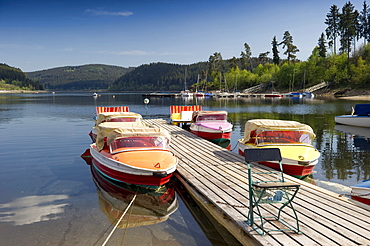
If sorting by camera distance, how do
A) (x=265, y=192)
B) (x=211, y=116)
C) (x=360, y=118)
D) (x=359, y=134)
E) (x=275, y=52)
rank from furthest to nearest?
(x=275, y=52)
(x=360, y=118)
(x=359, y=134)
(x=211, y=116)
(x=265, y=192)

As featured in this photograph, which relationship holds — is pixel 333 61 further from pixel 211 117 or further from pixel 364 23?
pixel 211 117

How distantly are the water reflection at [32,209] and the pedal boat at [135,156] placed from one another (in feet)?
8.00

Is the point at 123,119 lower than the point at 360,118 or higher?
higher

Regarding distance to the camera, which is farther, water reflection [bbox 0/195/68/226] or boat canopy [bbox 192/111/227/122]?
boat canopy [bbox 192/111/227/122]

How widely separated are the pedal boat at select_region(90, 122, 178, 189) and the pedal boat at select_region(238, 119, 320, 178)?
15.6 ft

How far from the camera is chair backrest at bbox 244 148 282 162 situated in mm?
8141

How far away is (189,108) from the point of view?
36344mm

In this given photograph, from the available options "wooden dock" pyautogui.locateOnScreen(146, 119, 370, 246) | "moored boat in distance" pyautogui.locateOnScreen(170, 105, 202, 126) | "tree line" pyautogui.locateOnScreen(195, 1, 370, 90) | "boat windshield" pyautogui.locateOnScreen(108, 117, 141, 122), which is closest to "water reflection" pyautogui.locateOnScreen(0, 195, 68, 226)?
"wooden dock" pyautogui.locateOnScreen(146, 119, 370, 246)

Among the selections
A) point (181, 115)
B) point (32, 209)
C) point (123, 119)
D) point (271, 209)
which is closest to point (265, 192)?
point (271, 209)

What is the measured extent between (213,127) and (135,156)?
40.7 feet

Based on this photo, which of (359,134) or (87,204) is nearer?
(87,204)

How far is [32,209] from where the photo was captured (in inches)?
475

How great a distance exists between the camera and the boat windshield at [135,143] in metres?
14.0

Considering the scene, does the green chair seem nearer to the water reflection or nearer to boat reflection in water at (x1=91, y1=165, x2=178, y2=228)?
boat reflection in water at (x1=91, y1=165, x2=178, y2=228)
